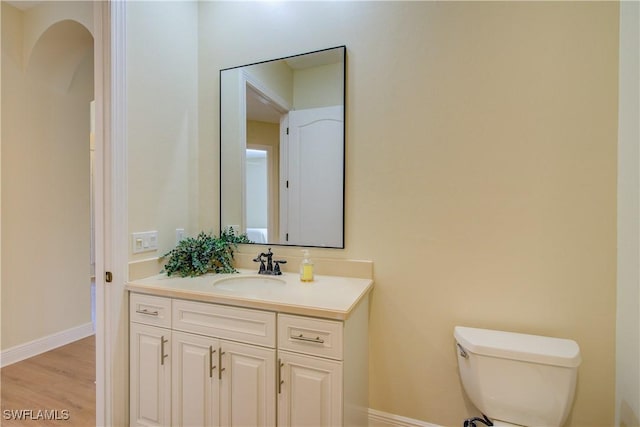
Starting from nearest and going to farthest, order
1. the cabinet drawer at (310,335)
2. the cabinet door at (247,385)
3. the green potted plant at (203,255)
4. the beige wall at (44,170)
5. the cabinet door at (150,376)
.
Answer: the cabinet drawer at (310,335) → the cabinet door at (247,385) → the cabinet door at (150,376) → the green potted plant at (203,255) → the beige wall at (44,170)

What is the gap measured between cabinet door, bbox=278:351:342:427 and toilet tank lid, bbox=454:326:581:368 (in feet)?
2.11

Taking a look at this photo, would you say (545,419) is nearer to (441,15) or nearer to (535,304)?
(535,304)

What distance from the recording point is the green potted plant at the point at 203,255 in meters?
1.72

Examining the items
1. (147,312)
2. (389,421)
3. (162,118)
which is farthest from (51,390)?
(389,421)

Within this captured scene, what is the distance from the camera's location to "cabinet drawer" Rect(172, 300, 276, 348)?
4.24ft

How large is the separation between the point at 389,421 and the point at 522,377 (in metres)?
0.78

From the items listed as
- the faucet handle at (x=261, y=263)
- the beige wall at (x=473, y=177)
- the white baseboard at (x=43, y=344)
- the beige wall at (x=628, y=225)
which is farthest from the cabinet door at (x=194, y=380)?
the white baseboard at (x=43, y=344)

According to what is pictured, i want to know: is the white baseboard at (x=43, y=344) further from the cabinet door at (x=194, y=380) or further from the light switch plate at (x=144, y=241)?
the cabinet door at (x=194, y=380)

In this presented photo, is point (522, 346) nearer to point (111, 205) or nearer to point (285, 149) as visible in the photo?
point (285, 149)

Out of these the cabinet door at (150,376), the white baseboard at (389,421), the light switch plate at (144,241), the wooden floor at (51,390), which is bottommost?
the wooden floor at (51,390)

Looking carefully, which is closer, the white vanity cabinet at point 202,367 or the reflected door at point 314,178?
the white vanity cabinet at point 202,367

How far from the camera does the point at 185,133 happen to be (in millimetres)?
1998

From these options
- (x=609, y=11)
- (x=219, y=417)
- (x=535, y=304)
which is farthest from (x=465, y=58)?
(x=219, y=417)

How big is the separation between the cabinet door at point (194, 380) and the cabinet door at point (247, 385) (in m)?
0.05
